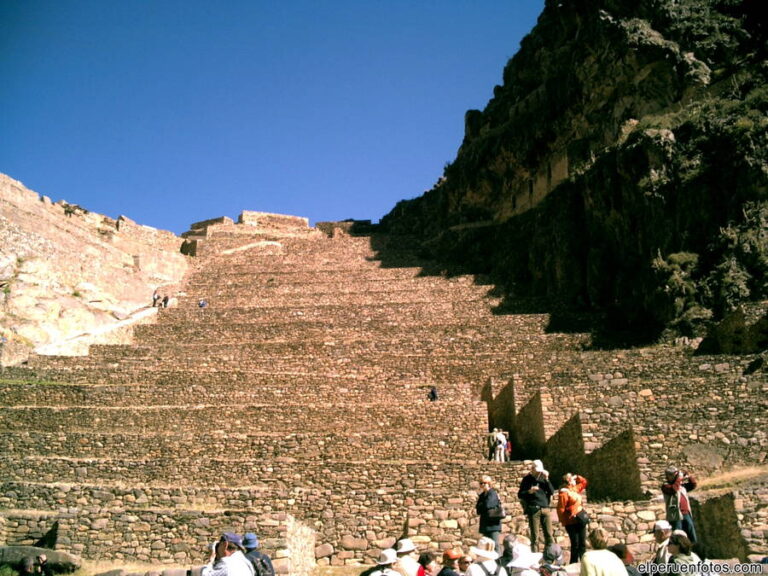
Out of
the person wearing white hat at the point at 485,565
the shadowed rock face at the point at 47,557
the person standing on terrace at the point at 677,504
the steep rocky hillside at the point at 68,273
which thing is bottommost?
the shadowed rock face at the point at 47,557

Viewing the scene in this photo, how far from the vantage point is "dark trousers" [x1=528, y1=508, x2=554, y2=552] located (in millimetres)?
12266

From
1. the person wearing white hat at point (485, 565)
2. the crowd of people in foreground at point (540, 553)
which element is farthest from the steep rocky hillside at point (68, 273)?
the person wearing white hat at point (485, 565)

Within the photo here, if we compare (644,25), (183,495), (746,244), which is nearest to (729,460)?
(746,244)

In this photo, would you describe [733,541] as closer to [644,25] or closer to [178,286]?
[644,25]

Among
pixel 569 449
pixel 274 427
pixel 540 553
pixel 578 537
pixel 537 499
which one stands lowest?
pixel 578 537

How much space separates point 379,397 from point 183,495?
283 inches

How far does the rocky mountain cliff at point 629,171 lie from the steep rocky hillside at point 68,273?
15.0m

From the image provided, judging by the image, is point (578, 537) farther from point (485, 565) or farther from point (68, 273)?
point (68, 273)

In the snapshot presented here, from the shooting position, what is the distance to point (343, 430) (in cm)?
1983

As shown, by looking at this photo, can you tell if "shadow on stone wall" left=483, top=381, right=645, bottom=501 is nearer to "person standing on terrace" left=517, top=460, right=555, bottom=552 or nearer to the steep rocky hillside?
"person standing on terrace" left=517, top=460, right=555, bottom=552

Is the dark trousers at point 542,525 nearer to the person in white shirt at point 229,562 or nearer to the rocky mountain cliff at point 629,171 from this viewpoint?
the person in white shirt at point 229,562

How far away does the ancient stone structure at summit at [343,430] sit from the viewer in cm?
1448

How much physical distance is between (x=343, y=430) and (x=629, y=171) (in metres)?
14.1

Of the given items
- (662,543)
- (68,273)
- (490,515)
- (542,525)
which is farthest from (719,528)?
(68,273)
